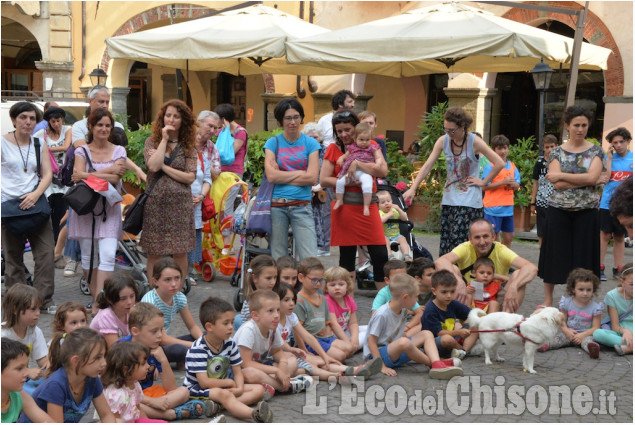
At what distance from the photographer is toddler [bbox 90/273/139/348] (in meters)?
5.84

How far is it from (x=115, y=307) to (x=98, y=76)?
53.8 ft

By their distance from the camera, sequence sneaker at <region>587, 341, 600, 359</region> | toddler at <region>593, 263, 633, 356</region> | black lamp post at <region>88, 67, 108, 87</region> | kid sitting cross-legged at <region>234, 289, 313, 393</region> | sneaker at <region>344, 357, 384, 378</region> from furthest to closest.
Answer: black lamp post at <region>88, 67, 108, 87</region> → toddler at <region>593, 263, 633, 356</region> → sneaker at <region>587, 341, 600, 359</region> → sneaker at <region>344, 357, 384, 378</region> → kid sitting cross-legged at <region>234, 289, 313, 393</region>

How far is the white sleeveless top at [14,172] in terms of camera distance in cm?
760

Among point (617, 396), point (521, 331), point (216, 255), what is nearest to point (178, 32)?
point (216, 255)

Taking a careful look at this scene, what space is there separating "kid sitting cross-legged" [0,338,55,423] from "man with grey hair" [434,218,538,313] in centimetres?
358

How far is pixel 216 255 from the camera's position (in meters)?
9.73

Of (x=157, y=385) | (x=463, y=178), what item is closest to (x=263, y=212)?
(x=463, y=178)

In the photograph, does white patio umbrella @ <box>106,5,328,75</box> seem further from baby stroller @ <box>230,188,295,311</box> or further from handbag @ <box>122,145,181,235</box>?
handbag @ <box>122,145,181,235</box>

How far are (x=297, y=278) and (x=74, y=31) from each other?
1764cm

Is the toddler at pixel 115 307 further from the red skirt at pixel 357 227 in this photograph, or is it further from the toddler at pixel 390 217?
the toddler at pixel 390 217

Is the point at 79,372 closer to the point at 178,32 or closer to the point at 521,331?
the point at 521,331

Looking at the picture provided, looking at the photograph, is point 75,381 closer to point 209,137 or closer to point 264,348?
point 264,348

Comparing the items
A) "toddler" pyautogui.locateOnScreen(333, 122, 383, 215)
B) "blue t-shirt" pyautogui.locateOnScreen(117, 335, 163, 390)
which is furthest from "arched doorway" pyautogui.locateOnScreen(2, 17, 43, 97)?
"blue t-shirt" pyautogui.locateOnScreen(117, 335, 163, 390)

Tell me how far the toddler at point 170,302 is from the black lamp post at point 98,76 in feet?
51.3
